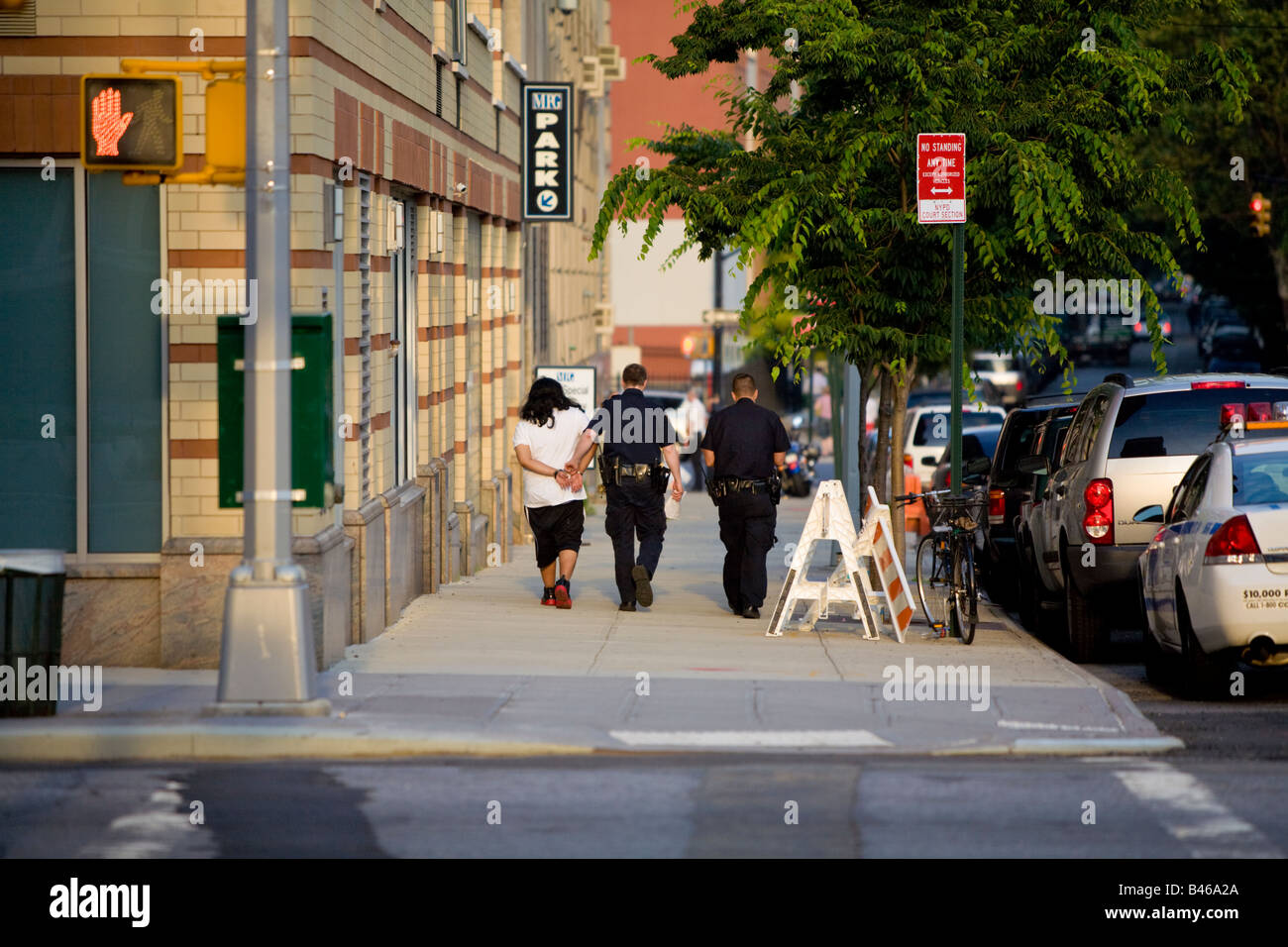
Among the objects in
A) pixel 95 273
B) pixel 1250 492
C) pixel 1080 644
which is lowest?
pixel 1080 644

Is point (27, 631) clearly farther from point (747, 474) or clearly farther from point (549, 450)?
point (747, 474)

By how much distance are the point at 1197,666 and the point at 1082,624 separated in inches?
93.6

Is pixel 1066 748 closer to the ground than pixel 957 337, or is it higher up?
closer to the ground

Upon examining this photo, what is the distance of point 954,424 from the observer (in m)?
14.7

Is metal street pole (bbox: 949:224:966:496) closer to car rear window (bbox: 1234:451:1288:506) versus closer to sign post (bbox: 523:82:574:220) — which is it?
car rear window (bbox: 1234:451:1288:506)

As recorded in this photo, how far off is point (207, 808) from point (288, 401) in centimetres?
258

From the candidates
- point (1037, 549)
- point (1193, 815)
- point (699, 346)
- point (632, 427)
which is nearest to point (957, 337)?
point (1037, 549)

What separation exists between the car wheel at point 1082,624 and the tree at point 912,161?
3560 mm

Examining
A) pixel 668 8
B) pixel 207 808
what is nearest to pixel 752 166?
pixel 207 808

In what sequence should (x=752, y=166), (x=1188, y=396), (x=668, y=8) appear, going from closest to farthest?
1. (x=1188, y=396)
2. (x=752, y=166)
3. (x=668, y=8)

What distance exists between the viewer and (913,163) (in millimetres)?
16922

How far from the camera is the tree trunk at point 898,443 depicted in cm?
1748
